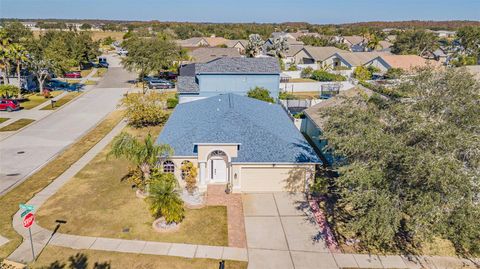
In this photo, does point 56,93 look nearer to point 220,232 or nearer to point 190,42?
point 220,232

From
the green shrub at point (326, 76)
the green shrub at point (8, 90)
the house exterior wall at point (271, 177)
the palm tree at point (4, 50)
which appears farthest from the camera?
the green shrub at point (326, 76)

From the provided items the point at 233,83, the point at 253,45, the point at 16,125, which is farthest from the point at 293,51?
the point at 16,125

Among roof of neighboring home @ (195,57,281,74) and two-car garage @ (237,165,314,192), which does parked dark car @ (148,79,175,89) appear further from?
two-car garage @ (237,165,314,192)

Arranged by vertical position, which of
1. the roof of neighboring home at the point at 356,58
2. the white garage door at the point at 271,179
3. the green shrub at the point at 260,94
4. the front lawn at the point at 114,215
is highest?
the roof of neighboring home at the point at 356,58

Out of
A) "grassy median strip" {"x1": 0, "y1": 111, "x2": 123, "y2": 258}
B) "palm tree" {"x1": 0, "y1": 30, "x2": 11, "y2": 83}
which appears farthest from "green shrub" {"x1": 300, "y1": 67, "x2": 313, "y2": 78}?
"palm tree" {"x1": 0, "y1": 30, "x2": 11, "y2": 83}

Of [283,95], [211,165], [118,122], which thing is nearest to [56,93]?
[118,122]

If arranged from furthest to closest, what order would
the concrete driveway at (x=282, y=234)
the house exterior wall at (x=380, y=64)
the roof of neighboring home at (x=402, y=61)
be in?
the house exterior wall at (x=380, y=64) → the roof of neighboring home at (x=402, y=61) → the concrete driveway at (x=282, y=234)

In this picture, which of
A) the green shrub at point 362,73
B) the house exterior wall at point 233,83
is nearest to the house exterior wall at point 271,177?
the house exterior wall at point 233,83

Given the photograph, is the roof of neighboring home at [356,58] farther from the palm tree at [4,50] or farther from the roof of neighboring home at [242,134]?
the palm tree at [4,50]
